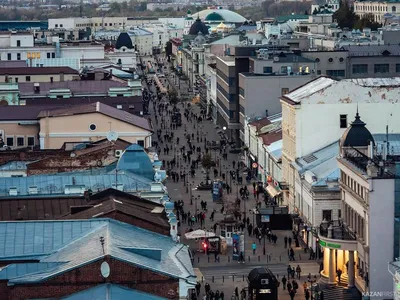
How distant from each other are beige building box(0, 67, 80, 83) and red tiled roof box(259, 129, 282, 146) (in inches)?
812

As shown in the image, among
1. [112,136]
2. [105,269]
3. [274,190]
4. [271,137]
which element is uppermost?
[105,269]

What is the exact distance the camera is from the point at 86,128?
71562 millimetres

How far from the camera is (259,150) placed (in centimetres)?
8431

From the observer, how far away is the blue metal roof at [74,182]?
172ft

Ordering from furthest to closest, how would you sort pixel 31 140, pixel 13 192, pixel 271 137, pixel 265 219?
pixel 271 137, pixel 31 140, pixel 265 219, pixel 13 192

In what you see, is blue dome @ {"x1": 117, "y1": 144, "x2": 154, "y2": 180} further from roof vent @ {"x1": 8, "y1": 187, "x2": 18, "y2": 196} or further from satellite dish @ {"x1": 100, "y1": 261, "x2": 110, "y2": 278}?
satellite dish @ {"x1": 100, "y1": 261, "x2": 110, "y2": 278}

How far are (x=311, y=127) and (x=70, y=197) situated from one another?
20.1 meters

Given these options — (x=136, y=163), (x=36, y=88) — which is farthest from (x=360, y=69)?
(x=136, y=163)

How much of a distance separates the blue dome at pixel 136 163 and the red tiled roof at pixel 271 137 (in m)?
24.5

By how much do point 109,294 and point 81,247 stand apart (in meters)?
3.40

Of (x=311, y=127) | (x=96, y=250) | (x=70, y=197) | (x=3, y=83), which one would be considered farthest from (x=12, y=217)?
(x=3, y=83)

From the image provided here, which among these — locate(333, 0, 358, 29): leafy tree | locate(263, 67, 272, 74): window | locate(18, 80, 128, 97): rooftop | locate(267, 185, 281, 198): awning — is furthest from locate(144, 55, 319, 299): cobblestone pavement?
locate(333, 0, 358, 29): leafy tree

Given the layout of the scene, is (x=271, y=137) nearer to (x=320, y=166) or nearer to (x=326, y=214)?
(x=320, y=166)

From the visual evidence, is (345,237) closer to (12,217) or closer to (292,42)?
(12,217)
